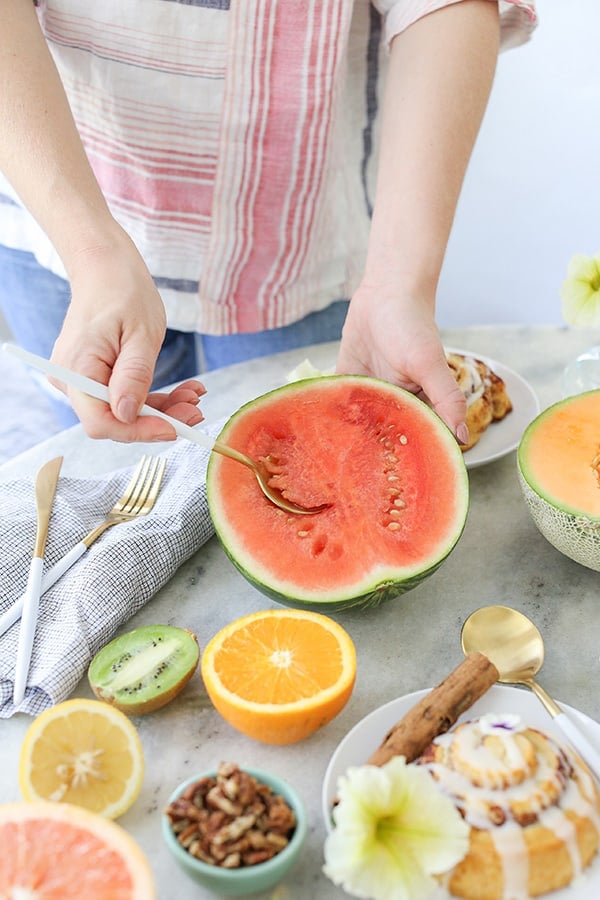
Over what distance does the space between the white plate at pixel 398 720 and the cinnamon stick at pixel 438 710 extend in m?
0.02

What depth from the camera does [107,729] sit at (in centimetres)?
101

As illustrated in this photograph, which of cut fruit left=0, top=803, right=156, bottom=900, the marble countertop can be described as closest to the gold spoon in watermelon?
the marble countertop

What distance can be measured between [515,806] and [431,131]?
1.12m

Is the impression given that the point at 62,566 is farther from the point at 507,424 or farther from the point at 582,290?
the point at 582,290

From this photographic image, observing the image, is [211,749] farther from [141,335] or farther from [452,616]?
[141,335]

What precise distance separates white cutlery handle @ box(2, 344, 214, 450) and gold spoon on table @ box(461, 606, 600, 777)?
0.43 meters

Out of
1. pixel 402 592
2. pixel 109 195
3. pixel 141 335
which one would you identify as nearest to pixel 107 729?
pixel 402 592

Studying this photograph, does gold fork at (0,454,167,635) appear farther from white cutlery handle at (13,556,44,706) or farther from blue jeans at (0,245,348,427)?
blue jeans at (0,245,348,427)

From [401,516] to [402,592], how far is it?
0.11m

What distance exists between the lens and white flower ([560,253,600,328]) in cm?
148

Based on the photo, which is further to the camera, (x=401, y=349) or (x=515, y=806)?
(x=401, y=349)

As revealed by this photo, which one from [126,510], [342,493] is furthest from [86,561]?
[342,493]

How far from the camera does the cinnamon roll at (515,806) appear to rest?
86 centimetres

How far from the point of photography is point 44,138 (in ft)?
4.50
